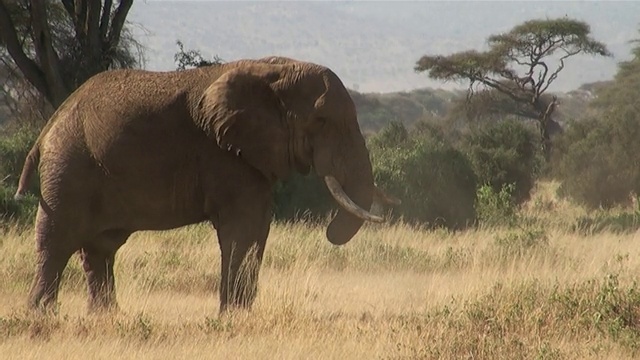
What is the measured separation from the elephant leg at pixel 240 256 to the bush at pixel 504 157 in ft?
46.0

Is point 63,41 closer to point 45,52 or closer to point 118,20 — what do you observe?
point 118,20

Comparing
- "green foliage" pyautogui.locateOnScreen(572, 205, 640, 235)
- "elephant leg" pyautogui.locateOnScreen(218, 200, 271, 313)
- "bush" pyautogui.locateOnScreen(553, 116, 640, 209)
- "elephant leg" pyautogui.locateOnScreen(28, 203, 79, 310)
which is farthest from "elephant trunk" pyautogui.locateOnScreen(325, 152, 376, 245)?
"bush" pyautogui.locateOnScreen(553, 116, 640, 209)

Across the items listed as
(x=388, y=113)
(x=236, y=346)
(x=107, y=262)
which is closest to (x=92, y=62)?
(x=107, y=262)

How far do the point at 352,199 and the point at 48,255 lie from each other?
2.28 m

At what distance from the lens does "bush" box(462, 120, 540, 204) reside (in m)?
24.6

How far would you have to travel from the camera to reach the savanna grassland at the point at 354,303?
24.7 ft

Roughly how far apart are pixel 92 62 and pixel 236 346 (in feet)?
35.9

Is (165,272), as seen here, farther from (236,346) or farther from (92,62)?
(92,62)

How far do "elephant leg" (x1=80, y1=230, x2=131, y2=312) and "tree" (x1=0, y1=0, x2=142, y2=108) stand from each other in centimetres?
742

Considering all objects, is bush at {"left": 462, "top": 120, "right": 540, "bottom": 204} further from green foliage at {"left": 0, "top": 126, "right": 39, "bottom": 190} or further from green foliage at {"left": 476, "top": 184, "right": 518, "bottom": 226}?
green foliage at {"left": 0, "top": 126, "right": 39, "bottom": 190}

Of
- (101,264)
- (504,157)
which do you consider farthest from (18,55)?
(504,157)

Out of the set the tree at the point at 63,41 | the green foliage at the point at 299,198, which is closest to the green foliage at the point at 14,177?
the tree at the point at 63,41

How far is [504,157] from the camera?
2517 cm

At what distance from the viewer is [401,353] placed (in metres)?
7.37
